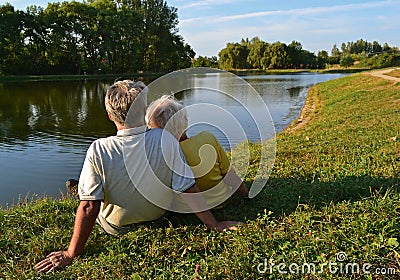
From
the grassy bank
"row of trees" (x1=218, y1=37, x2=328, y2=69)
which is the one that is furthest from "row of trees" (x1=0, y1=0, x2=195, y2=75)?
the grassy bank

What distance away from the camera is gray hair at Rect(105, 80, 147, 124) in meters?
2.76

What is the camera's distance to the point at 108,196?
297 cm

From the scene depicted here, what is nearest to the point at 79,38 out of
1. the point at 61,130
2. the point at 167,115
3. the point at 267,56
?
the point at 61,130

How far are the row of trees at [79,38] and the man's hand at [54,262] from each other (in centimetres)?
5404

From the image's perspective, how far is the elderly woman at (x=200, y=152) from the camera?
308 cm

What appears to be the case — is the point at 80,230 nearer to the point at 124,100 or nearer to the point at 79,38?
the point at 124,100

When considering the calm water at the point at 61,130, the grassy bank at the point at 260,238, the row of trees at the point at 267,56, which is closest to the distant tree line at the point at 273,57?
the row of trees at the point at 267,56

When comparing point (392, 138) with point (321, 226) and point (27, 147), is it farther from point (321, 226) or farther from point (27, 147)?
point (27, 147)

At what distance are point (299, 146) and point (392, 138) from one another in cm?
152

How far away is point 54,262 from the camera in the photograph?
2799 millimetres

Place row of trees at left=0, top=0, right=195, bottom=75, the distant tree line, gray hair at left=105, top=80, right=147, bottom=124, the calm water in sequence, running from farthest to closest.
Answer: the distant tree line < row of trees at left=0, top=0, right=195, bottom=75 < the calm water < gray hair at left=105, top=80, right=147, bottom=124

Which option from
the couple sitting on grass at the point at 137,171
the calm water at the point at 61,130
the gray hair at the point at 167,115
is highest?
the gray hair at the point at 167,115

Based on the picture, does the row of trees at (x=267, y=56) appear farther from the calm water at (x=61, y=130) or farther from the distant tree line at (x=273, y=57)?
the calm water at (x=61, y=130)

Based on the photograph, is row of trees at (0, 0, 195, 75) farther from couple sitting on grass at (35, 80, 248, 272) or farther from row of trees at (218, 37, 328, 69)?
couple sitting on grass at (35, 80, 248, 272)
